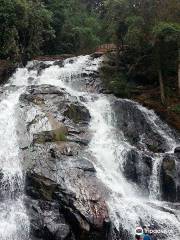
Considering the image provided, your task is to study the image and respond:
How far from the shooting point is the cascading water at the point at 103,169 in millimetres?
17641

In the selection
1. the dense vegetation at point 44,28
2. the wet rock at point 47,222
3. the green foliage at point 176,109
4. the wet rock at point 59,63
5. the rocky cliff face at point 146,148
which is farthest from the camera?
the dense vegetation at point 44,28

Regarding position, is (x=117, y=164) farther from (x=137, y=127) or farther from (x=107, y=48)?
(x=107, y=48)

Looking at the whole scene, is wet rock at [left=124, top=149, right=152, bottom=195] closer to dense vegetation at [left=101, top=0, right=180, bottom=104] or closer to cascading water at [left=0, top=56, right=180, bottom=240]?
cascading water at [left=0, top=56, right=180, bottom=240]

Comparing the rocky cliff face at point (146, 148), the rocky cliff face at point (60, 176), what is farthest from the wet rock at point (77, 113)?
the rocky cliff face at point (146, 148)

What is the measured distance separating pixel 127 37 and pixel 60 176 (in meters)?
14.1

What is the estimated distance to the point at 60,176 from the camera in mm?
19109

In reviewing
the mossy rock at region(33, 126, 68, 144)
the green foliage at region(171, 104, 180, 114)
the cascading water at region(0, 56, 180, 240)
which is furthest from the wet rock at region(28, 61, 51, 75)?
the mossy rock at region(33, 126, 68, 144)

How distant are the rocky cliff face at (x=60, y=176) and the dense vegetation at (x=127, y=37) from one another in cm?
714

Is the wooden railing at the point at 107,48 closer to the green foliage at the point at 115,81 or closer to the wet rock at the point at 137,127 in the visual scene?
the green foliage at the point at 115,81

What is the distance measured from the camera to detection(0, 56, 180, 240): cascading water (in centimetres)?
1764

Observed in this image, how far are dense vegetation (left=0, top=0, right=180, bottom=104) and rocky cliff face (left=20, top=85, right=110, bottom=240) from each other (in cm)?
714

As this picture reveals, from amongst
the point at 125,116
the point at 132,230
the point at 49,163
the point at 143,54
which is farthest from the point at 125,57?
the point at 132,230

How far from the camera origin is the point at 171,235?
17.5 meters

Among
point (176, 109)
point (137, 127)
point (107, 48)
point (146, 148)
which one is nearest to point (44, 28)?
point (107, 48)
